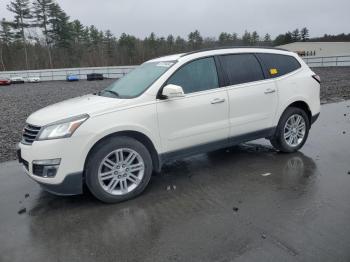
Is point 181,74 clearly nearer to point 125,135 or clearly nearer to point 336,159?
point 125,135

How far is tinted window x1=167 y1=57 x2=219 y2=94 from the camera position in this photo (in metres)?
4.71

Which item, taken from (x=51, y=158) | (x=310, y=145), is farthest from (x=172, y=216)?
(x=310, y=145)

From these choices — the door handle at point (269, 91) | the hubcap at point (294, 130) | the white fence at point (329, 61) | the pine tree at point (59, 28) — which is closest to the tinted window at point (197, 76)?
the door handle at point (269, 91)

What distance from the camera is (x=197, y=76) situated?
4859mm

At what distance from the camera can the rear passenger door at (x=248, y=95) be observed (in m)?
5.08

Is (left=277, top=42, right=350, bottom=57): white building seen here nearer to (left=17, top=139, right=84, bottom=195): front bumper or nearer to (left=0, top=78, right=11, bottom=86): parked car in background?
(left=0, top=78, right=11, bottom=86): parked car in background

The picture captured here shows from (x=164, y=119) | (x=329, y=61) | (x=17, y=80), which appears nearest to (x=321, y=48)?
(x=329, y=61)

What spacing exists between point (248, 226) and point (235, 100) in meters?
2.08

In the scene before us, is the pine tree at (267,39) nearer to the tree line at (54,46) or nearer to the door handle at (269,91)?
the tree line at (54,46)

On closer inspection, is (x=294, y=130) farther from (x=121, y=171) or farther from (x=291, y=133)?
(x=121, y=171)

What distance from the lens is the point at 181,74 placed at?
15.5 ft

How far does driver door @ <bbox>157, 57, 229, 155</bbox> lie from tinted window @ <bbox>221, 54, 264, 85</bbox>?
0.79ft

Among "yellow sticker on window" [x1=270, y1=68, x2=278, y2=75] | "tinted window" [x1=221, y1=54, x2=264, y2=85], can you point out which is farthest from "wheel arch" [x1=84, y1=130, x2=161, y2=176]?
"yellow sticker on window" [x1=270, y1=68, x2=278, y2=75]

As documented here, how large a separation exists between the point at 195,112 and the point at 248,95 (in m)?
1.02
